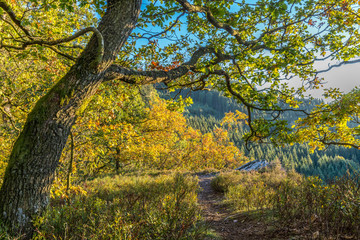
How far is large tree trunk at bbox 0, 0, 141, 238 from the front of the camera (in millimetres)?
2447

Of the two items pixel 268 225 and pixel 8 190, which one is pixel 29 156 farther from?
pixel 268 225

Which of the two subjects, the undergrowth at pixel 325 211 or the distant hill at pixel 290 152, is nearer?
the undergrowth at pixel 325 211

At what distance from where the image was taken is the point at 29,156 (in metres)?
2.46

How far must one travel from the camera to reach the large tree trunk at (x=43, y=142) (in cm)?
245

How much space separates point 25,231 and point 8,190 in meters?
0.63

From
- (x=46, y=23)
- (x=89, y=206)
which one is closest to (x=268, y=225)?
(x=89, y=206)

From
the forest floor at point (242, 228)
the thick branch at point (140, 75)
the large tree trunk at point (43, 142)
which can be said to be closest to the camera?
the large tree trunk at point (43, 142)

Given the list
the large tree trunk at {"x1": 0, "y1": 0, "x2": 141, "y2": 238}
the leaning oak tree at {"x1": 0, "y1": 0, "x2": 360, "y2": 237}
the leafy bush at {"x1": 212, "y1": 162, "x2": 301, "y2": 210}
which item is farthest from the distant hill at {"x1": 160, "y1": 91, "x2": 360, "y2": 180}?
the large tree trunk at {"x1": 0, "y1": 0, "x2": 141, "y2": 238}

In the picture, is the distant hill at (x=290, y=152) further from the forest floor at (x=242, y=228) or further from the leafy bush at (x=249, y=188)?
the forest floor at (x=242, y=228)

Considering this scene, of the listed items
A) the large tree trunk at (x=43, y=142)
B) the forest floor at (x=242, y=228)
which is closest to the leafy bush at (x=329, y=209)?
the forest floor at (x=242, y=228)

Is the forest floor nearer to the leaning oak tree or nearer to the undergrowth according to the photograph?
the undergrowth

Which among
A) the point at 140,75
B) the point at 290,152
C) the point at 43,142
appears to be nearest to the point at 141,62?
the point at 140,75

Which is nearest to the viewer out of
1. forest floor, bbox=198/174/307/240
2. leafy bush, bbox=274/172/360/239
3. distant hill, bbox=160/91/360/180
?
leafy bush, bbox=274/172/360/239

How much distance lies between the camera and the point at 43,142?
249 centimetres
